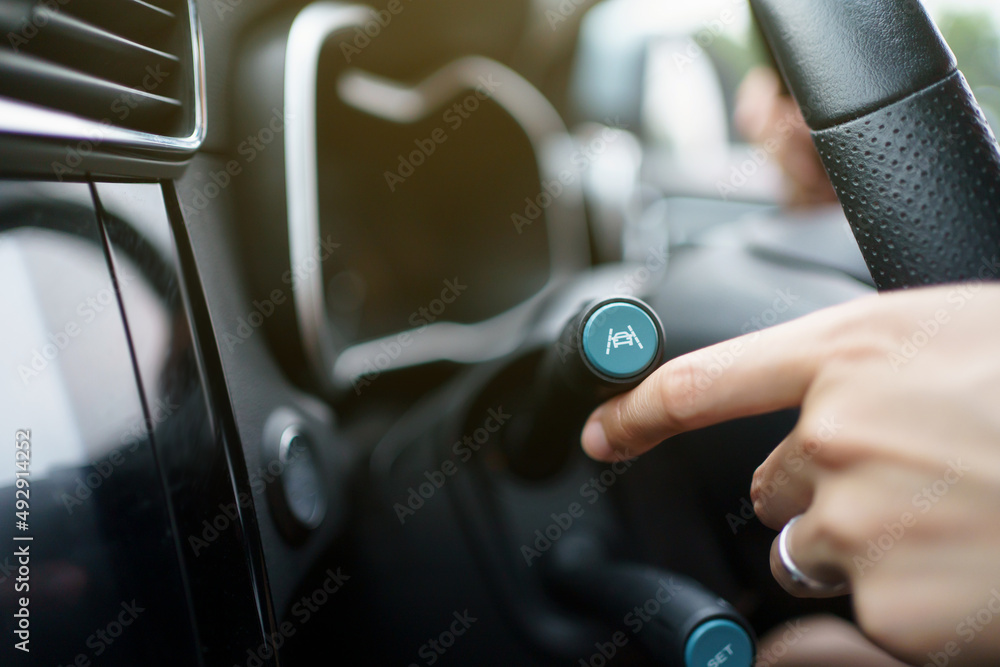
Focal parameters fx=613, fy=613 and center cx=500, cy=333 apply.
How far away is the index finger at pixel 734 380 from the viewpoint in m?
0.46

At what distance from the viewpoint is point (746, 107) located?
1423 mm

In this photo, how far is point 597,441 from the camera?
0.61 meters

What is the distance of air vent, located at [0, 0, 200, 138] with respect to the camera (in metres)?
0.47

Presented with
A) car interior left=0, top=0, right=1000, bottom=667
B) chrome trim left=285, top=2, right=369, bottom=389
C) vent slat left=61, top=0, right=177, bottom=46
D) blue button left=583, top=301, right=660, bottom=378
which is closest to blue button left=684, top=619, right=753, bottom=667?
car interior left=0, top=0, right=1000, bottom=667

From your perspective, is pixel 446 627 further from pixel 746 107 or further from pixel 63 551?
pixel 746 107

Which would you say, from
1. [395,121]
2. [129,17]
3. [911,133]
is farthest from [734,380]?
[395,121]

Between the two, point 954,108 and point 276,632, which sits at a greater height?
point 954,108

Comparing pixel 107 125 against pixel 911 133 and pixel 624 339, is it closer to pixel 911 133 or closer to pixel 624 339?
pixel 624 339

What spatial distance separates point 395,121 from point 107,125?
2.39 ft

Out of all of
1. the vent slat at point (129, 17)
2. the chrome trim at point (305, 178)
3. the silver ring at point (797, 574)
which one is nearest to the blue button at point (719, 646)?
the silver ring at point (797, 574)

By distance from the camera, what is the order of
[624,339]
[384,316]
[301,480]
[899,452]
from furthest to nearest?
[384,316] → [301,480] → [624,339] → [899,452]

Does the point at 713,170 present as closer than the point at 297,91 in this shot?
No

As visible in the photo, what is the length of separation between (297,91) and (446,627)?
2.49 feet

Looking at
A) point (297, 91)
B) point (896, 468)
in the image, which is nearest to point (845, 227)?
point (896, 468)
